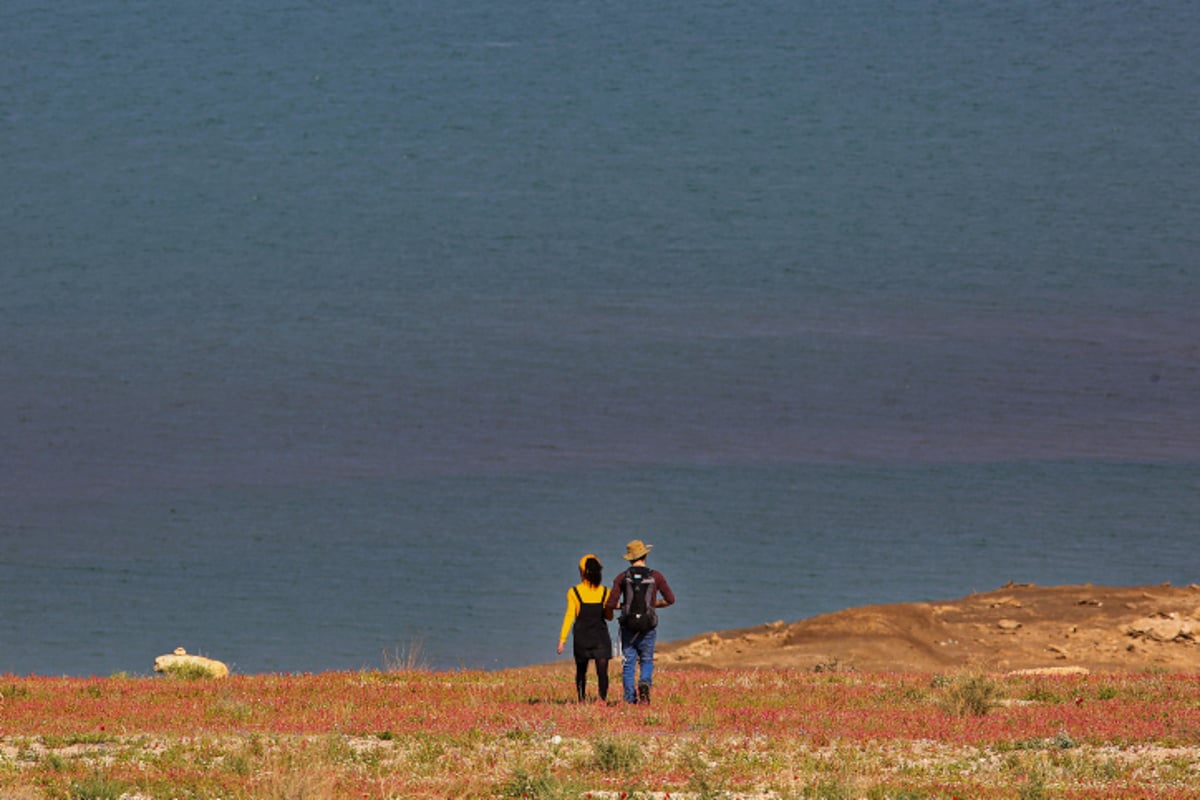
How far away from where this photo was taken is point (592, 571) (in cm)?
2009

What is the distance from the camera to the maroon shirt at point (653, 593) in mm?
19812

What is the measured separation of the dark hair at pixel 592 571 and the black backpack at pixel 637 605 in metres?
0.45

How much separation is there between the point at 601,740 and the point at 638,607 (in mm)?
4394

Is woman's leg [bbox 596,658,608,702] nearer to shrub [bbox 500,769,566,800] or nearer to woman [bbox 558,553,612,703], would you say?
woman [bbox 558,553,612,703]

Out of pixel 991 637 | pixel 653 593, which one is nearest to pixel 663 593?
pixel 653 593

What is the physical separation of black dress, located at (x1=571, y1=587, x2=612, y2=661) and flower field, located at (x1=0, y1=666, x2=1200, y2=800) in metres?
0.74

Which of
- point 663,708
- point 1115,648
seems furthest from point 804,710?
point 1115,648

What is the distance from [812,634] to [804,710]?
20.7 m

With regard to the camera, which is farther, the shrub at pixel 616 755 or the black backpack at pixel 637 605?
the black backpack at pixel 637 605

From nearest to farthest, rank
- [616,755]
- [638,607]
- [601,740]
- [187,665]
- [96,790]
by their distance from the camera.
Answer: [96,790]
[616,755]
[601,740]
[638,607]
[187,665]

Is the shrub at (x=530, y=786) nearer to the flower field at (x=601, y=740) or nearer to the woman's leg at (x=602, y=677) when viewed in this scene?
the flower field at (x=601, y=740)

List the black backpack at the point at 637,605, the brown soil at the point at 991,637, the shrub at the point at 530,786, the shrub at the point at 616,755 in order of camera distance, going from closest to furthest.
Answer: the shrub at the point at 530,786 → the shrub at the point at 616,755 → the black backpack at the point at 637,605 → the brown soil at the point at 991,637

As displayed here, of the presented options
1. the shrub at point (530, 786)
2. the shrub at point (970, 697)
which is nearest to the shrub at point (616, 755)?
the shrub at point (530, 786)

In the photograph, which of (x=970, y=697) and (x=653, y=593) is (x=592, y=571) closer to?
(x=653, y=593)
